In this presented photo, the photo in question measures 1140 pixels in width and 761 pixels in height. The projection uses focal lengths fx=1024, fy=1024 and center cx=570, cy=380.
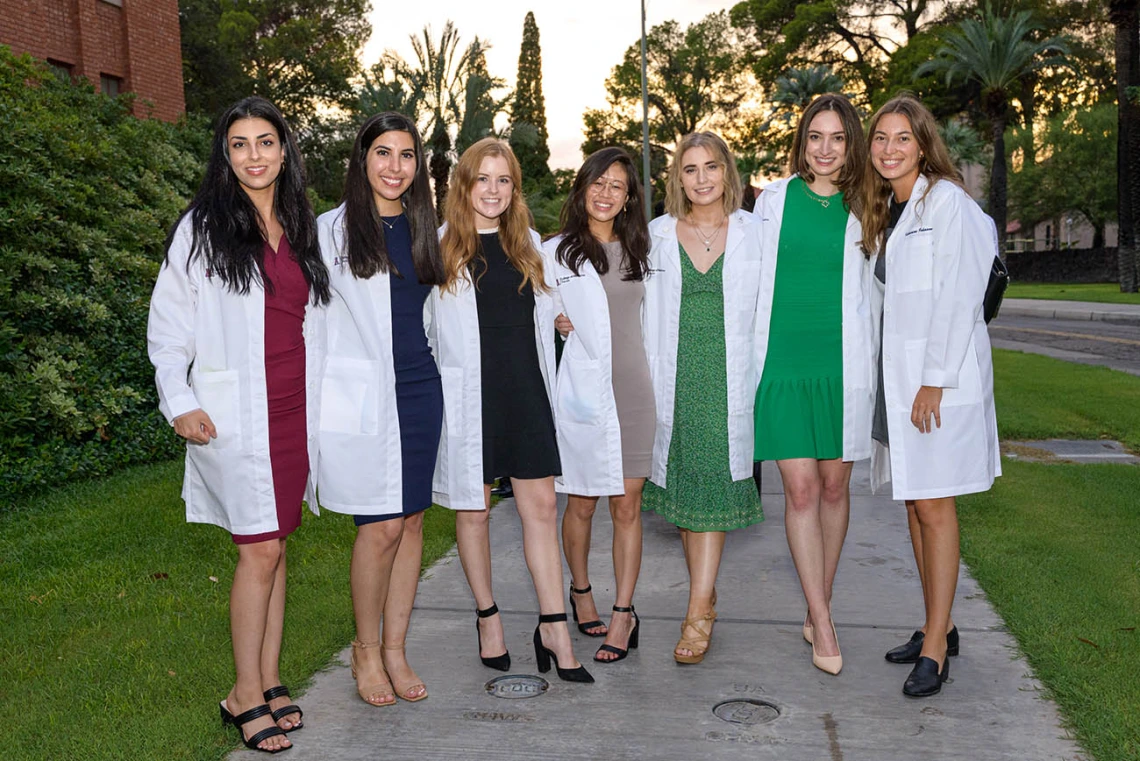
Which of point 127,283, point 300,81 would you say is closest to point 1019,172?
point 300,81

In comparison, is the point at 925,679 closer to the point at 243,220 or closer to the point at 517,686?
the point at 517,686

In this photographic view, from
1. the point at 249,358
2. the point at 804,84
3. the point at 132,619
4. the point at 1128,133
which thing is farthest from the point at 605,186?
the point at 804,84

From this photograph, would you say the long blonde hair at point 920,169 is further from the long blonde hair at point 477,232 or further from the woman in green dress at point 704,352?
the long blonde hair at point 477,232

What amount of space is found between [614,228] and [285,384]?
157 centimetres

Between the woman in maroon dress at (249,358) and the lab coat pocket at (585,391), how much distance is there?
1.04 meters

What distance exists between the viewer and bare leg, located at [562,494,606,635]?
4.36 metres

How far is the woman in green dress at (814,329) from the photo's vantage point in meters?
3.92

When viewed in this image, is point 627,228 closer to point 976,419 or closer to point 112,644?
point 976,419

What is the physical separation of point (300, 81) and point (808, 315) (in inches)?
1380

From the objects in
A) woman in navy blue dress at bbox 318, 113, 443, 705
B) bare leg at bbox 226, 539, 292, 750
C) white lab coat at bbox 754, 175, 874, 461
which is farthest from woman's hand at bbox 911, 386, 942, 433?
bare leg at bbox 226, 539, 292, 750

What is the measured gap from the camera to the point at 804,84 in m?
48.2

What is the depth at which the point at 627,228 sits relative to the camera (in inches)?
165

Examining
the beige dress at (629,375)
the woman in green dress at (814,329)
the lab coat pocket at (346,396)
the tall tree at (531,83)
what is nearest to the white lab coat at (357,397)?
the lab coat pocket at (346,396)

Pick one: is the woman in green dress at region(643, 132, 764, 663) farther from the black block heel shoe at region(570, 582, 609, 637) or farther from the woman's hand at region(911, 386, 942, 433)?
the woman's hand at region(911, 386, 942, 433)
